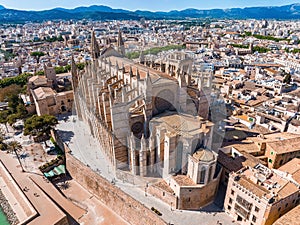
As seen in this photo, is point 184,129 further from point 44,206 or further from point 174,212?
point 44,206

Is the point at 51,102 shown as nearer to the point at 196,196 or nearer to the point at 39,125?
the point at 39,125

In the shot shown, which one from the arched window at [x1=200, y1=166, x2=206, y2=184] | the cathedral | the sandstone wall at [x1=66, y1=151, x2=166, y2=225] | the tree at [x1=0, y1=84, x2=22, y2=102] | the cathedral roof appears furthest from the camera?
the tree at [x1=0, y1=84, x2=22, y2=102]

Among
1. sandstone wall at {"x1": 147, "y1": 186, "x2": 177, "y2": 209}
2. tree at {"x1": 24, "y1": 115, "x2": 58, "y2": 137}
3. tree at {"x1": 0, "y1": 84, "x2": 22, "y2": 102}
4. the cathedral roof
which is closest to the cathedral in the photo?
the cathedral roof

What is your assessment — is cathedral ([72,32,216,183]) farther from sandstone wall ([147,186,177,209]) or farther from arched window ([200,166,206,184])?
sandstone wall ([147,186,177,209])

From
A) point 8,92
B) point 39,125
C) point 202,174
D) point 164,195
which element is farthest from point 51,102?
point 202,174

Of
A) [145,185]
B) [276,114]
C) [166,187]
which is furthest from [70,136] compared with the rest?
[276,114]

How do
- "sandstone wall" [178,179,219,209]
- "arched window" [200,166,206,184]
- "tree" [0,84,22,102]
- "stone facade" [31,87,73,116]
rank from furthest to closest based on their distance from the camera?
"tree" [0,84,22,102]
"stone facade" [31,87,73,116]
"sandstone wall" [178,179,219,209]
"arched window" [200,166,206,184]
